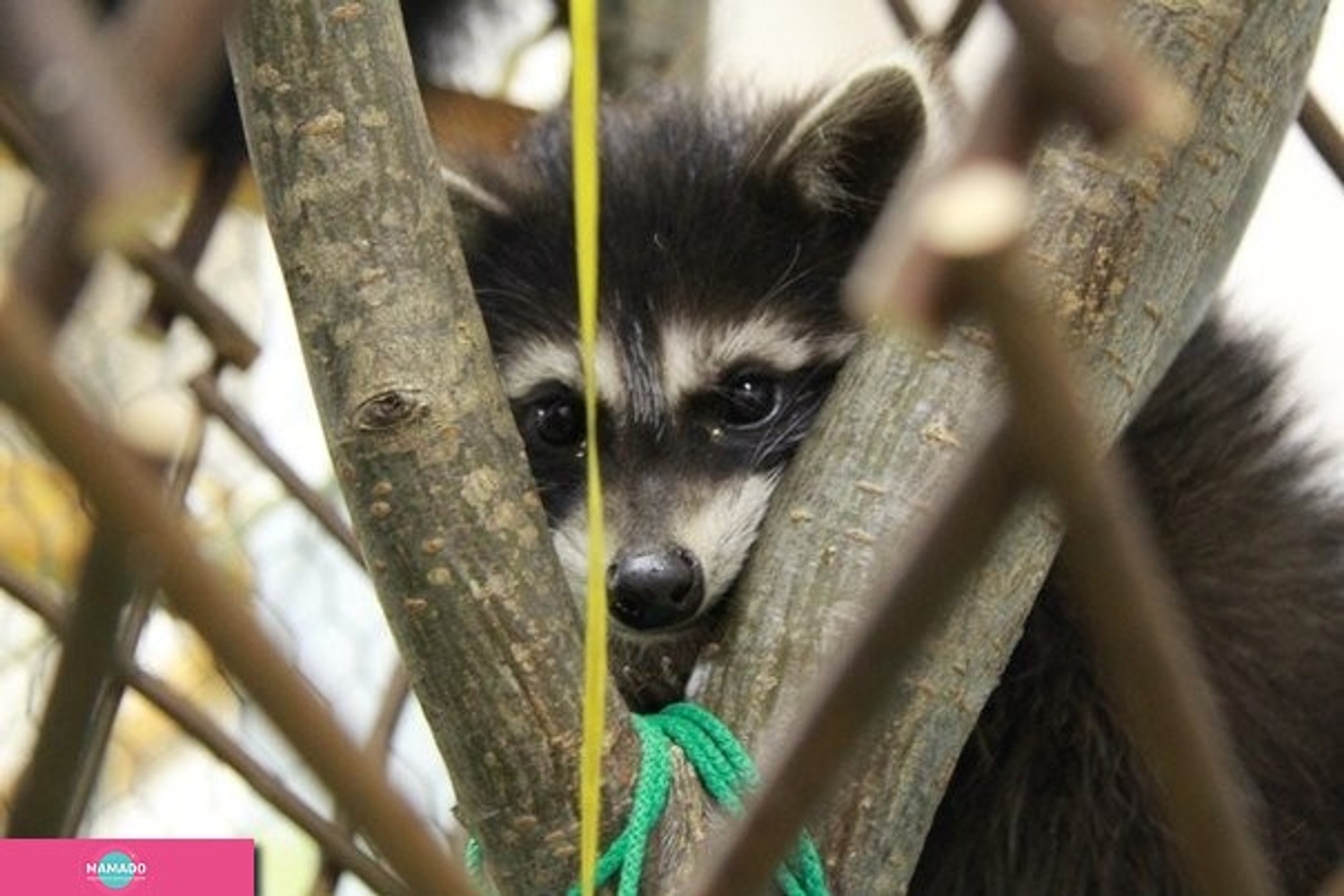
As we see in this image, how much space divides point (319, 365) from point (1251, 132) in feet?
3.00

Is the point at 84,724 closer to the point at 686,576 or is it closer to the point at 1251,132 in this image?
the point at 1251,132

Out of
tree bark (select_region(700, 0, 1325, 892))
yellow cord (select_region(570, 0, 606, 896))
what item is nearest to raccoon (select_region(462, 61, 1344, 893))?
tree bark (select_region(700, 0, 1325, 892))

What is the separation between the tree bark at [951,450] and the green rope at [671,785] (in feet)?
0.13

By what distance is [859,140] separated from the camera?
8.45 feet

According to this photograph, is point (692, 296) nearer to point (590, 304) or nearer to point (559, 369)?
point (559, 369)

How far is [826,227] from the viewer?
2.68 meters

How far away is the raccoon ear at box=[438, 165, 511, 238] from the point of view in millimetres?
2762

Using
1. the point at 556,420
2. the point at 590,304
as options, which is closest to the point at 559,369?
the point at 556,420

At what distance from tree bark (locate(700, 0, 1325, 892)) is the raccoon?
0.49 metres

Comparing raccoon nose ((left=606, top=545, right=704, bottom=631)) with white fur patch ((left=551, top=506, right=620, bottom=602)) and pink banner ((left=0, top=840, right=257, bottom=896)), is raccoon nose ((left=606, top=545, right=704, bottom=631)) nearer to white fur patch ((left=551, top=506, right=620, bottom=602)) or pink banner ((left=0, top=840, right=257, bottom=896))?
white fur patch ((left=551, top=506, right=620, bottom=602))

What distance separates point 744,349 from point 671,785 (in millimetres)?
1125

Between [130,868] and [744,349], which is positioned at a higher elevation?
[744,349]

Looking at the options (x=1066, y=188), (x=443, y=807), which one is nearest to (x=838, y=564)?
(x=1066, y=188)

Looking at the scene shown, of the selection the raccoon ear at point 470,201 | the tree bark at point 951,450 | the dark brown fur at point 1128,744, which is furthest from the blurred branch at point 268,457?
the tree bark at point 951,450
